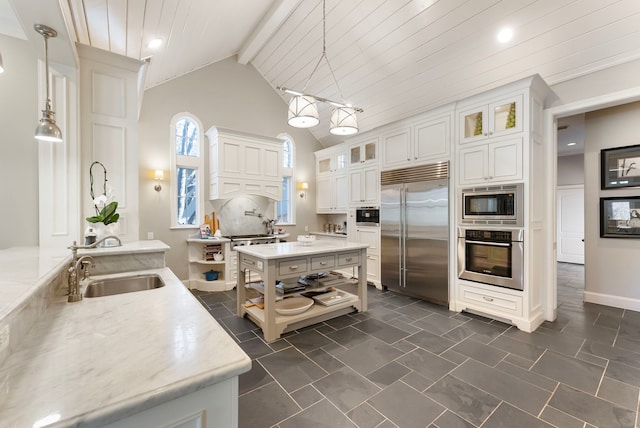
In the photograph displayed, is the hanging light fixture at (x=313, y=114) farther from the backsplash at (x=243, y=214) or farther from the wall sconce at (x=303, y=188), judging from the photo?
the wall sconce at (x=303, y=188)

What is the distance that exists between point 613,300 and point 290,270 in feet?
14.5

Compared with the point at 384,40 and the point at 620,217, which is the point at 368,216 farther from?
the point at 620,217

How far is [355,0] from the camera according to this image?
3.54 m

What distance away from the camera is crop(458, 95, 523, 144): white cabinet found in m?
3.09

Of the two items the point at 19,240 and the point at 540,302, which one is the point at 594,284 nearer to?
the point at 540,302

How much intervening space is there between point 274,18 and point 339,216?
398 centimetres

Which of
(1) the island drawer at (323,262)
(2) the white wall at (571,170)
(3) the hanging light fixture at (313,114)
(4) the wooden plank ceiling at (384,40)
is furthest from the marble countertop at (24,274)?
(2) the white wall at (571,170)

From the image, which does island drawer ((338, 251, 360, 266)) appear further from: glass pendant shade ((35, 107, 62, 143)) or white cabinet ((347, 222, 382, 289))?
glass pendant shade ((35, 107, 62, 143))

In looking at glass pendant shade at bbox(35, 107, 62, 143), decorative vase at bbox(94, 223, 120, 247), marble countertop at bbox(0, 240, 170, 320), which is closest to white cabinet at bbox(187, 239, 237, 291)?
decorative vase at bbox(94, 223, 120, 247)

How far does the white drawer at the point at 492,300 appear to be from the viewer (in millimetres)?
3115

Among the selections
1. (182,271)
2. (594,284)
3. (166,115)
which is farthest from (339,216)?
(594,284)

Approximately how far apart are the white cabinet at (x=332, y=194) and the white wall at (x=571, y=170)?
237 inches

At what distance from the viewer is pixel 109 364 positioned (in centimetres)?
84

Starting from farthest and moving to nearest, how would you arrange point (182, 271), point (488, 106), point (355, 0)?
point (182, 271)
point (355, 0)
point (488, 106)
